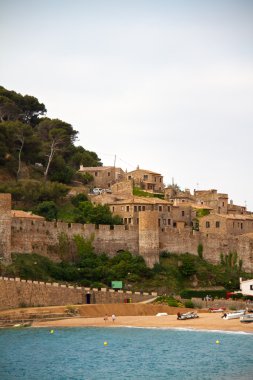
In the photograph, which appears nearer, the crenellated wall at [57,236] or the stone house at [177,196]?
the crenellated wall at [57,236]

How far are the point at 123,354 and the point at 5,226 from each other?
52.4 ft

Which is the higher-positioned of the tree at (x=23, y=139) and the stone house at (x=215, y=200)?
the tree at (x=23, y=139)

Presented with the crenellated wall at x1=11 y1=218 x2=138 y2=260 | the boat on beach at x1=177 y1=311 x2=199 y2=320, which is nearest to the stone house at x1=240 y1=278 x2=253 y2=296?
the crenellated wall at x1=11 y1=218 x2=138 y2=260

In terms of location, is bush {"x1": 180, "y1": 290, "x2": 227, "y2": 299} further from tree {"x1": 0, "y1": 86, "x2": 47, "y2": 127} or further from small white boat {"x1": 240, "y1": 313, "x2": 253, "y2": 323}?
tree {"x1": 0, "y1": 86, "x2": 47, "y2": 127}

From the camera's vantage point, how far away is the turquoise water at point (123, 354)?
4531 centimetres

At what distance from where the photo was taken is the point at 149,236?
2773 inches

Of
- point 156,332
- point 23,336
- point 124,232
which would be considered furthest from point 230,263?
point 23,336

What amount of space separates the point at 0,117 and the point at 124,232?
21.2 metres

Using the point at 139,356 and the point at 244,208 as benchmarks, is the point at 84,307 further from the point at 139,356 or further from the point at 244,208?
the point at 244,208

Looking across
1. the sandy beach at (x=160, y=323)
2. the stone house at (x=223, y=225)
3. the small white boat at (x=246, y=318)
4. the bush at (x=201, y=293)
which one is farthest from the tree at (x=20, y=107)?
the small white boat at (x=246, y=318)

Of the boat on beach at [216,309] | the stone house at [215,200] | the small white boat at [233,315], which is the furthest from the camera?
the stone house at [215,200]

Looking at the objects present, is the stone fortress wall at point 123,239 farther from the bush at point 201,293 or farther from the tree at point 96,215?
the bush at point 201,293

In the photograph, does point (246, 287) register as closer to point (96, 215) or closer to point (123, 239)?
point (123, 239)

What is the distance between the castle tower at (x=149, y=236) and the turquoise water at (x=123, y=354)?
1217 cm
